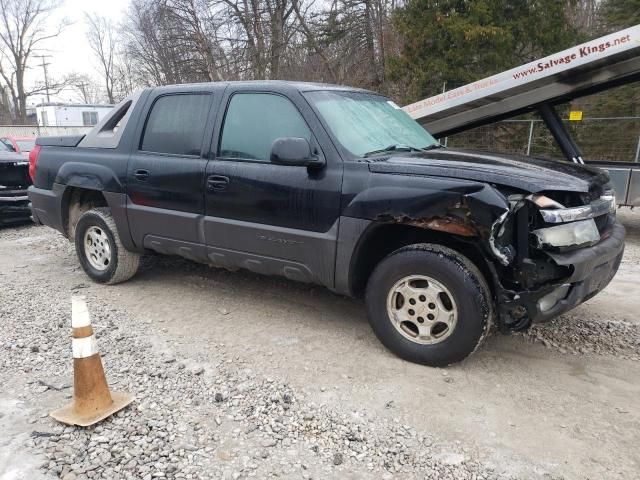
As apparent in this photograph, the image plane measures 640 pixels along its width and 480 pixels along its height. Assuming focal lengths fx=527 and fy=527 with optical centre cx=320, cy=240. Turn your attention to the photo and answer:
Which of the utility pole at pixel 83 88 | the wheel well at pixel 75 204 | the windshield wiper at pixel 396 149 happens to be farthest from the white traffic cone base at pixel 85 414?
the utility pole at pixel 83 88

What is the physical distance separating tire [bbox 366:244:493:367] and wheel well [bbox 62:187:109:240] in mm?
3347

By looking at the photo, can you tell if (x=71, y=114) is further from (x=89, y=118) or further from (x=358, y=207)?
(x=358, y=207)

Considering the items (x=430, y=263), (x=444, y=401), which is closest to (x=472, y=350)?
(x=444, y=401)

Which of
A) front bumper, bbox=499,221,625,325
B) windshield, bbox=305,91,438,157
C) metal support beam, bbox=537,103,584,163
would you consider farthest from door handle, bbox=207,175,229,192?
metal support beam, bbox=537,103,584,163

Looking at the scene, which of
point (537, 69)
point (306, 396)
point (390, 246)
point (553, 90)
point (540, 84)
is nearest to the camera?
point (306, 396)

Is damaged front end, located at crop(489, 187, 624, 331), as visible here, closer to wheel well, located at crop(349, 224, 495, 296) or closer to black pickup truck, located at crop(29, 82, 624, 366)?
black pickup truck, located at crop(29, 82, 624, 366)

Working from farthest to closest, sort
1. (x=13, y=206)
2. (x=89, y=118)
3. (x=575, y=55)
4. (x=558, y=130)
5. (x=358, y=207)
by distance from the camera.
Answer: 1. (x=89, y=118)
2. (x=13, y=206)
3. (x=558, y=130)
4. (x=575, y=55)
5. (x=358, y=207)

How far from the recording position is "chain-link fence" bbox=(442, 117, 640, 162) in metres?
11.7

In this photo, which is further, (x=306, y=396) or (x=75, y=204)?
(x=75, y=204)

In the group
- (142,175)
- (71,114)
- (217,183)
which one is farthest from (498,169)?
(71,114)

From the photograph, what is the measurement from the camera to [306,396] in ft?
10.7

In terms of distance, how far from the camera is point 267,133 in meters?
4.14

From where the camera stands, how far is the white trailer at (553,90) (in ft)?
21.1

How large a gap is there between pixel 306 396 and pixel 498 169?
186 cm
